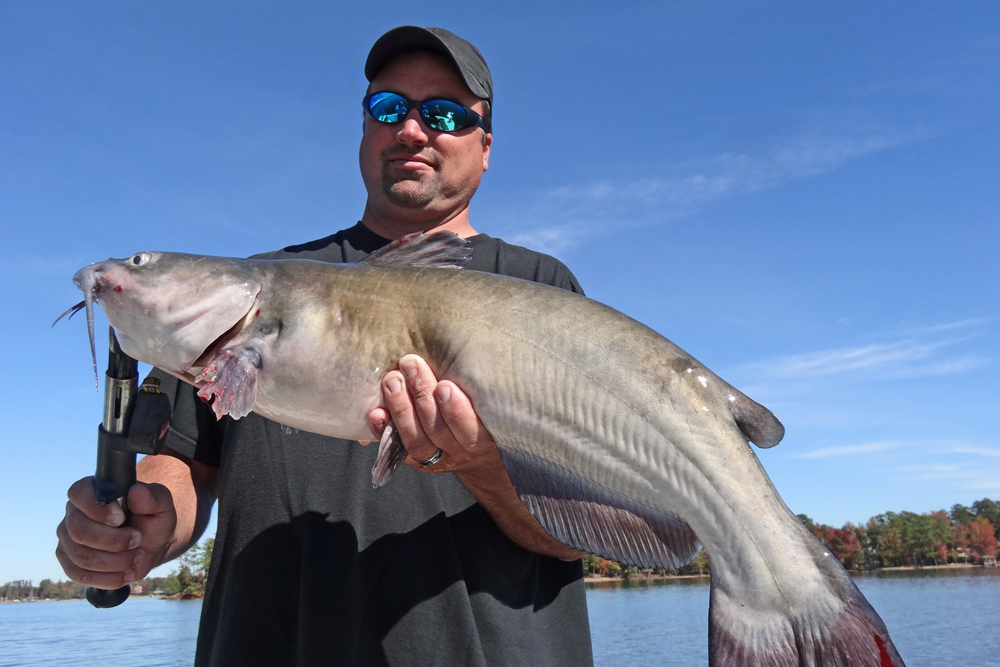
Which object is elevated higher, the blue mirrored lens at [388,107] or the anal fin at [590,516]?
the blue mirrored lens at [388,107]

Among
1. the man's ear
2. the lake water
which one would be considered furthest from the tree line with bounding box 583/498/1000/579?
the man's ear

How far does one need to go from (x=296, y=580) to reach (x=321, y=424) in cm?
67

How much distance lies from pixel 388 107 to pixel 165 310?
66.0 inches

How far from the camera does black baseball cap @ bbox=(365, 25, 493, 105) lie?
3393 mm

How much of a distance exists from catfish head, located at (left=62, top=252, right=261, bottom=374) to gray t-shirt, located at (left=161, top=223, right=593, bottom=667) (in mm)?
466

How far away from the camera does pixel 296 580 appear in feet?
8.08

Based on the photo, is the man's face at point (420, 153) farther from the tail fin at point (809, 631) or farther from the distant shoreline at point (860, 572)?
the distant shoreline at point (860, 572)

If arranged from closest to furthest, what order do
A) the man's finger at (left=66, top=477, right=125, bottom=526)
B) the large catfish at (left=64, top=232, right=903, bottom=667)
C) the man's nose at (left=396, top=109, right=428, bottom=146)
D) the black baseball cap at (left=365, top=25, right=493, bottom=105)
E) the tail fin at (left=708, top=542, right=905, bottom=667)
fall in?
the tail fin at (left=708, top=542, right=905, bottom=667) < the large catfish at (left=64, top=232, right=903, bottom=667) < the man's finger at (left=66, top=477, right=125, bottom=526) < the man's nose at (left=396, top=109, right=428, bottom=146) < the black baseball cap at (left=365, top=25, right=493, bottom=105)

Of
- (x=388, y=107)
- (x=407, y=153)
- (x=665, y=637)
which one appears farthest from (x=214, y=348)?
(x=665, y=637)

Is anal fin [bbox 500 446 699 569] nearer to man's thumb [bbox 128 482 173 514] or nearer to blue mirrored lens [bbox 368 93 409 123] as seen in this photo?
man's thumb [bbox 128 482 173 514]

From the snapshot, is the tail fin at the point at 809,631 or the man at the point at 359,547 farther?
the man at the point at 359,547

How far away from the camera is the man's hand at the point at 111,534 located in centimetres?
243

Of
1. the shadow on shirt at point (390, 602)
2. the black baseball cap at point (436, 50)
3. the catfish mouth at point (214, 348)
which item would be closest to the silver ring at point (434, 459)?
the shadow on shirt at point (390, 602)

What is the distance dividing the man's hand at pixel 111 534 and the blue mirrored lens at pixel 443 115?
2.06 meters
